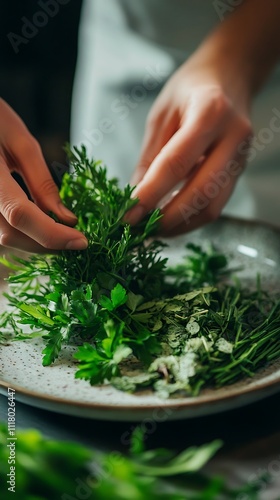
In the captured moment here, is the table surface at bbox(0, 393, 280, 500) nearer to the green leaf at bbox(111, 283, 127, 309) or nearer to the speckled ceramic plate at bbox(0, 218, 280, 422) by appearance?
the speckled ceramic plate at bbox(0, 218, 280, 422)

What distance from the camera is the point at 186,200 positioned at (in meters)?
1.28

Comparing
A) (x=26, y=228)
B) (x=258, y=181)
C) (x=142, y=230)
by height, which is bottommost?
(x=258, y=181)

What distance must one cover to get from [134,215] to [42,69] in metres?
2.03

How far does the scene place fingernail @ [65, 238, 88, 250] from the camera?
1.08 metres

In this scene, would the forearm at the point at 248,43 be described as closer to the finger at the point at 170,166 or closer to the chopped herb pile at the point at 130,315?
the finger at the point at 170,166

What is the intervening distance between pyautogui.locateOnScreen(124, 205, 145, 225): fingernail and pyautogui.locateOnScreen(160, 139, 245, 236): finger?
3.4 inches

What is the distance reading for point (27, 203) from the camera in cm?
105

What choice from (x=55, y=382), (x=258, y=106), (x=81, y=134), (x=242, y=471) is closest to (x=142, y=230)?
(x=55, y=382)

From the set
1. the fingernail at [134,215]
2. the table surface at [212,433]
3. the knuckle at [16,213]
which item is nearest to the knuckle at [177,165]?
the fingernail at [134,215]

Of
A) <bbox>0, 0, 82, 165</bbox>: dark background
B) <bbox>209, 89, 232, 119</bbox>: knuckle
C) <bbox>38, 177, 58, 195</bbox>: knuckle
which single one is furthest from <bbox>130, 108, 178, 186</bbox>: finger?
<bbox>0, 0, 82, 165</bbox>: dark background

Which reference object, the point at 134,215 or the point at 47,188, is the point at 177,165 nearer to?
the point at 134,215

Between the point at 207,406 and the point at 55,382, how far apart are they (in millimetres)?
254

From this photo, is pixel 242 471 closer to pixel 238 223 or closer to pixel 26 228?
pixel 26 228

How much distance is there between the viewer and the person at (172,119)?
119 centimetres
